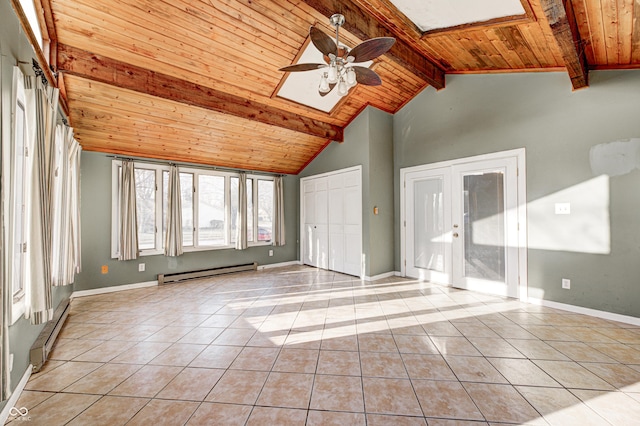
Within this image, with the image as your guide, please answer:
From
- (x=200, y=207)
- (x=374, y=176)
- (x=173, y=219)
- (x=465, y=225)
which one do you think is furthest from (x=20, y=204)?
(x=465, y=225)

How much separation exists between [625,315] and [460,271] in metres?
1.88

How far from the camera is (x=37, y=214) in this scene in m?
2.13

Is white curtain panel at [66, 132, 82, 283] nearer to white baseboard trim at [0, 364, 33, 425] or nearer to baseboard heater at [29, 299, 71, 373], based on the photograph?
baseboard heater at [29, 299, 71, 373]

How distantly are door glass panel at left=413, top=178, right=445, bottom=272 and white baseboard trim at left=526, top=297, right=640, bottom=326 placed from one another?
143 centimetres

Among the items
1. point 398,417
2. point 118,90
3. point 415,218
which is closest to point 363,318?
point 398,417

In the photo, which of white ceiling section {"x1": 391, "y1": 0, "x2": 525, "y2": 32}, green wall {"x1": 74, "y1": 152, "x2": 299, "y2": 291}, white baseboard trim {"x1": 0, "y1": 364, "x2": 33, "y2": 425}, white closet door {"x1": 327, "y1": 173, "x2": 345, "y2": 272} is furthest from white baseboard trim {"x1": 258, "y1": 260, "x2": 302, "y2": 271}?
white ceiling section {"x1": 391, "y1": 0, "x2": 525, "y2": 32}

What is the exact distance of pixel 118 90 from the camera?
3695 millimetres

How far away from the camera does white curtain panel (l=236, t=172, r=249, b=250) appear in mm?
6188

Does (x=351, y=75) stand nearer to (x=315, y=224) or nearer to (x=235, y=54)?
(x=235, y=54)

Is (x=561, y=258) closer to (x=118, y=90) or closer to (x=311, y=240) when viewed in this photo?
(x=311, y=240)

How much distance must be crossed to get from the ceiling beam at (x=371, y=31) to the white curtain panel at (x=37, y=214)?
2460mm

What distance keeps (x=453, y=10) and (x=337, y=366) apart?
12.2 feet

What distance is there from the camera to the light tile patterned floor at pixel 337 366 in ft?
5.92

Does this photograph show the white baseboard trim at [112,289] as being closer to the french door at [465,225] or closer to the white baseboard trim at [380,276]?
the white baseboard trim at [380,276]
